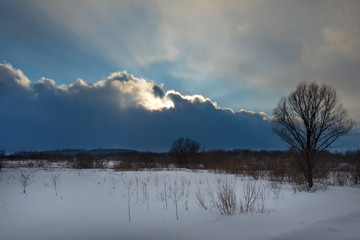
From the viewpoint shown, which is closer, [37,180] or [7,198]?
[7,198]

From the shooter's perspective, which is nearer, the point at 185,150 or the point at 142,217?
the point at 142,217

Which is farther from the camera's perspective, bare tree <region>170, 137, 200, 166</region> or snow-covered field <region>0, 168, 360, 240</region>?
bare tree <region>170, 137, 200, 166</region>

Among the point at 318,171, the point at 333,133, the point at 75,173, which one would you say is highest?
the point at 333,133

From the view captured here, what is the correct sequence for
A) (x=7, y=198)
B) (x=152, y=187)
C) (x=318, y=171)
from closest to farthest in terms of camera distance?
(x=7, y=198) → (x=152, y=187) → (x=318, y=171)

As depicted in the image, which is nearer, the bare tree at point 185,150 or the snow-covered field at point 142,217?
the snow-covered field at point 142,217

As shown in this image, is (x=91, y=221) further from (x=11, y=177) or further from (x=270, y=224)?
(x=11, y=177)

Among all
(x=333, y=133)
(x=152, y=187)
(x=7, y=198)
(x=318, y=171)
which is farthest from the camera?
(x=318, y=171)

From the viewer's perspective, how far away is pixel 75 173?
13.7 meters

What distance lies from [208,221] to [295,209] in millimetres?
3417

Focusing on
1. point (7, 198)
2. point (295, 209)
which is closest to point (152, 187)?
point (7, 198)

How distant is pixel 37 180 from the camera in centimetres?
1105

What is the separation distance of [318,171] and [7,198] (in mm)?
22857

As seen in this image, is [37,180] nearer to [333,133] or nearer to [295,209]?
[295,209]

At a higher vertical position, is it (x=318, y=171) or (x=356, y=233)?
(x=356, y=233)
